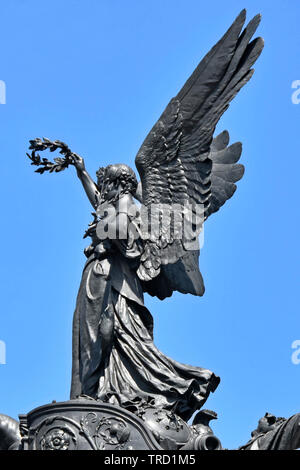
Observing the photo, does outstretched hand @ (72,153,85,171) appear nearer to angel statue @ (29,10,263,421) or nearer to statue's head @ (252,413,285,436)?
angel statue @ (29,10,263,421)

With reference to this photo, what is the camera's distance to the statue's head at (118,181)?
17.5 meters

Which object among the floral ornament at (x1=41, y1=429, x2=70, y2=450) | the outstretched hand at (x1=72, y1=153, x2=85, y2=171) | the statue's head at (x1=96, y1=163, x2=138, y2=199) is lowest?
the floral ornament at (x1=41, y1=429, x2=70, y2=450)

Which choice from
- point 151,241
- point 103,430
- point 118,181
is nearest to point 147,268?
point 151,241

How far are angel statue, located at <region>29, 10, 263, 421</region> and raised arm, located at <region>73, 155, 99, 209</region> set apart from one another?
0.6 inches

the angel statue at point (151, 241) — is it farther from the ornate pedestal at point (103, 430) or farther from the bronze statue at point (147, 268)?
the ornate pedestal at point (103, 430)

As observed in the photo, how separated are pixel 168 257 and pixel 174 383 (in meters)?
2.22

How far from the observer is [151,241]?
17.4 m

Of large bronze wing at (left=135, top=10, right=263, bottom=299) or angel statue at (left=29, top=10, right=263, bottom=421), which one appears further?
large bronze wing at (left=135, top=10, right=263, bottom=299)

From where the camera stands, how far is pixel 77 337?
55.2 feet

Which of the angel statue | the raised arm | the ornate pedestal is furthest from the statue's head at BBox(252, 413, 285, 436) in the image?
the raised arm

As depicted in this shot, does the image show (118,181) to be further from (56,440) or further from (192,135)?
(56,440)

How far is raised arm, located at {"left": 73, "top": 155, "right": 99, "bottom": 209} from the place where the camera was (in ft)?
59.3
